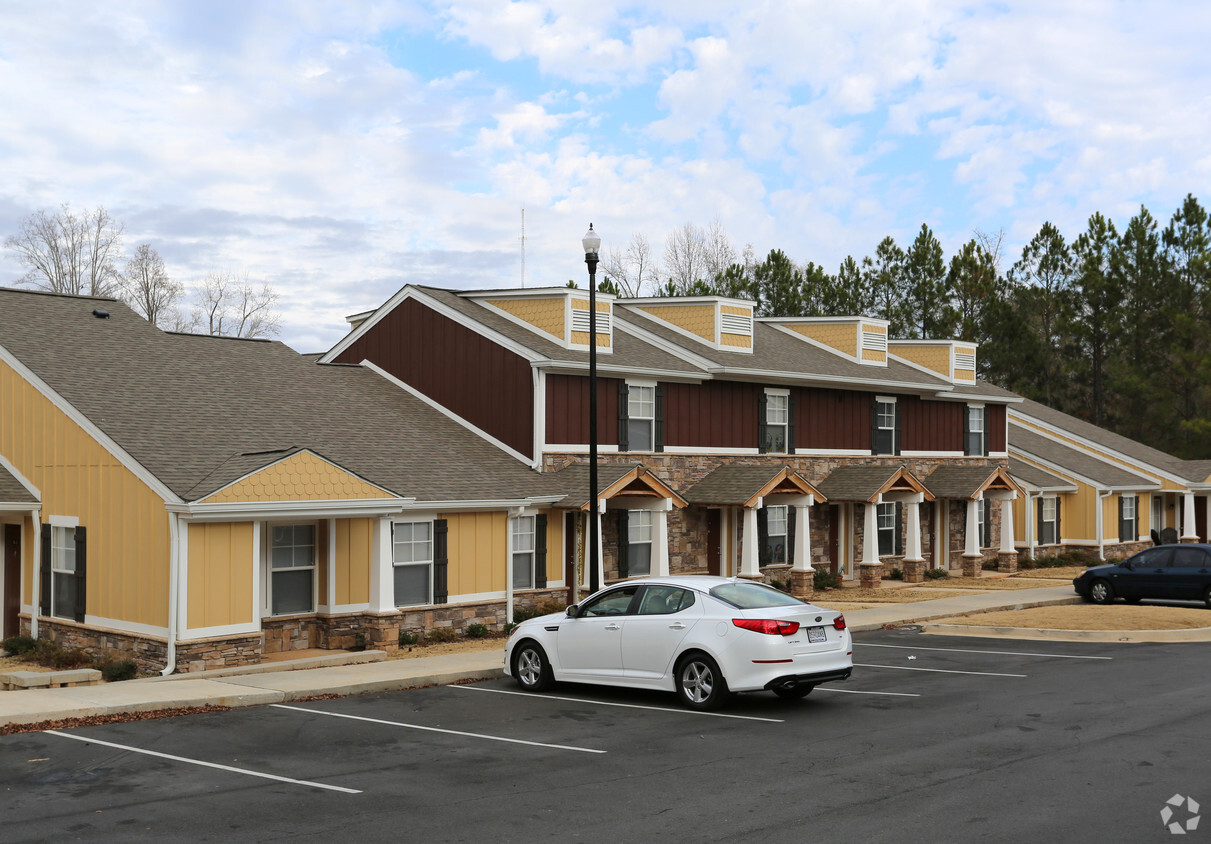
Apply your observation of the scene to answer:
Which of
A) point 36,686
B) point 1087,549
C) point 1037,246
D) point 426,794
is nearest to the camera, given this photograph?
point 426,794

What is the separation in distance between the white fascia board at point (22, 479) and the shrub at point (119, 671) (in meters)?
4.22

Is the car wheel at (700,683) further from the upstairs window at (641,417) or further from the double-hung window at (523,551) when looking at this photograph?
the upstairs window at (641,417)

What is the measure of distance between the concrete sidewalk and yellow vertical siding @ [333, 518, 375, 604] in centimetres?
154

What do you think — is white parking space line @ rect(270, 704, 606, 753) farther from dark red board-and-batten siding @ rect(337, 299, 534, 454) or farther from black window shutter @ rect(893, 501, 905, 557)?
black window shutter @ rect(893, 501, 905, 557)

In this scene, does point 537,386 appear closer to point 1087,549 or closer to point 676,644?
point 676,644

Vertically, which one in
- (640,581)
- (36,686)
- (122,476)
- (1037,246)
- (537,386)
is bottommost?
(36,686)

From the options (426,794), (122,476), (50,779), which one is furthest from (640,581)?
(122,476)

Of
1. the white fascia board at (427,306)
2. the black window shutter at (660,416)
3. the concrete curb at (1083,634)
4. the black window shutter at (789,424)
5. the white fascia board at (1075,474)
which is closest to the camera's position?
the concrete curb at (1083,634)

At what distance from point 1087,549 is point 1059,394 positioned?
19.9 m

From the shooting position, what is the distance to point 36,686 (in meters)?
16.5

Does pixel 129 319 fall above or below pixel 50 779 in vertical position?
above

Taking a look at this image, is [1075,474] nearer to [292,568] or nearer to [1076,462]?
[1076,462]

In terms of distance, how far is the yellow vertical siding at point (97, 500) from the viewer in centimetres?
1764
